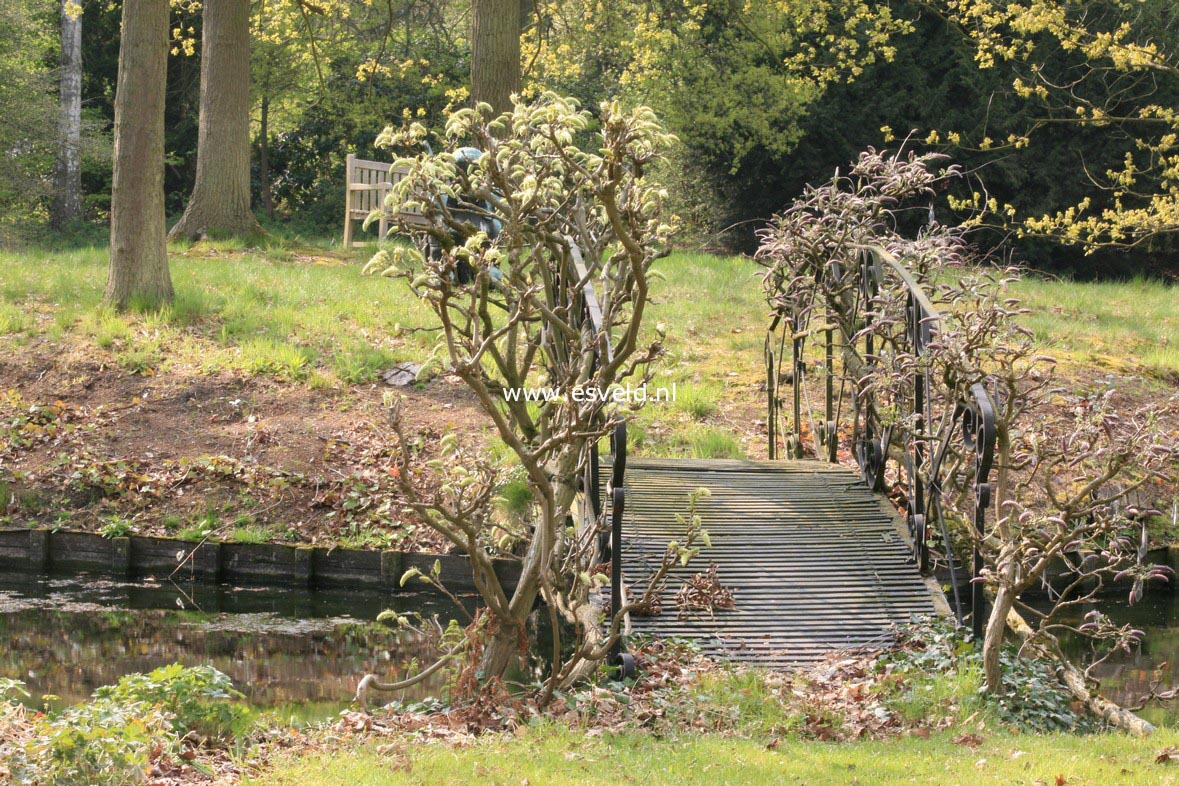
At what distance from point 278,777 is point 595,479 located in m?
2.67

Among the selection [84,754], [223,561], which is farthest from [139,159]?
[84,754]

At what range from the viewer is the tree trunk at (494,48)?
532 inches

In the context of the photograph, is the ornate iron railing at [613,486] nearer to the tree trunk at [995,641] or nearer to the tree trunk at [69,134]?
the tree trunk at [995,641]

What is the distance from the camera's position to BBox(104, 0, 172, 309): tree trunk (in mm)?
12445

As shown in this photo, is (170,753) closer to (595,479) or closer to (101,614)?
(595,479)

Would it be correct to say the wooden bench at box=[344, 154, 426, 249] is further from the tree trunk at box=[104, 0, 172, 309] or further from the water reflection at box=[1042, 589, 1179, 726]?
the water reflection at box=[1042, 589, 1179, 726]

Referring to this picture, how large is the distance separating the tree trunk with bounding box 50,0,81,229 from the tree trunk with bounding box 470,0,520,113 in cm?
968

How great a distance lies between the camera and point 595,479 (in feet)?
22.1

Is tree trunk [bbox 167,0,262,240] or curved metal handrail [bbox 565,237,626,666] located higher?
tree trunk [bbox 167,0,262,240]

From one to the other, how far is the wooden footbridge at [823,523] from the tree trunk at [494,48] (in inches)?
246

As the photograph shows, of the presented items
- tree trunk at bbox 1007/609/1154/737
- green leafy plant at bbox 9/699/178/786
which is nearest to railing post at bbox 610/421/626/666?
tree trunk at bbox 1007/609/1154/737

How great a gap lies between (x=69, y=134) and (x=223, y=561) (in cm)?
1314

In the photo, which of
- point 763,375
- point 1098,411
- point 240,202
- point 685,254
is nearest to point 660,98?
point 685,254

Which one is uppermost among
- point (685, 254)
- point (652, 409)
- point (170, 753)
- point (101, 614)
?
point (685, 254)
